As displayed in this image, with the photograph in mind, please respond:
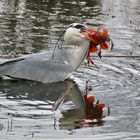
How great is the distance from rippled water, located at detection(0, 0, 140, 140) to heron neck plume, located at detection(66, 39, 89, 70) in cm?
24

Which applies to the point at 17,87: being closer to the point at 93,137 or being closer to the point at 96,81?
the point at 96,81

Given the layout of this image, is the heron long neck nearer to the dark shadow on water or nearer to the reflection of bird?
the reflection of bird

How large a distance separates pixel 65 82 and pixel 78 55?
59 cm

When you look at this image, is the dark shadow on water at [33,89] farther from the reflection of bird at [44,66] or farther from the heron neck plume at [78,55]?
the heron neck plume at [78,55]

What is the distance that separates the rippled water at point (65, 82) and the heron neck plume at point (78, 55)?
0.24 metres

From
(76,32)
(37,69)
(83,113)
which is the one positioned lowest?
(83,113)

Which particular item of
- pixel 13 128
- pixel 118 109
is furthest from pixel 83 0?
pixel 13 128

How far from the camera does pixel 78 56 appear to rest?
9.95 meters

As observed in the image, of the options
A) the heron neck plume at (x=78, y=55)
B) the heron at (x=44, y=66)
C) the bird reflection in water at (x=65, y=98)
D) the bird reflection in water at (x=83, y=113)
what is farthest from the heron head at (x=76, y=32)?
the bird reflection in water at (x=83, y=113)

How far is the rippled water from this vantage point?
7.05m

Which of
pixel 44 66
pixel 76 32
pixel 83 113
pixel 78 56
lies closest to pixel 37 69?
pixel 44 66

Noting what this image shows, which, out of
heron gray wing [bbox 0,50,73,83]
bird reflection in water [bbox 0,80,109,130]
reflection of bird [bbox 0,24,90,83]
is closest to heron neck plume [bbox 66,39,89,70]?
reflection of bird [bbox 0,24,90,83]

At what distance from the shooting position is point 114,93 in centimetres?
880

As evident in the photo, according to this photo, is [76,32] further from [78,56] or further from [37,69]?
[37,69]
